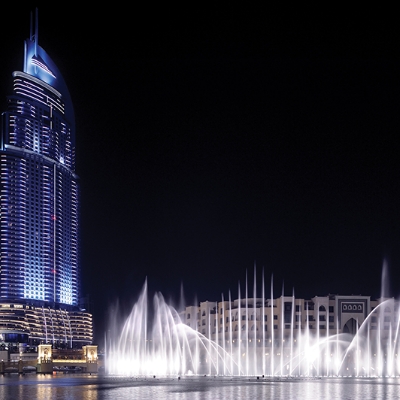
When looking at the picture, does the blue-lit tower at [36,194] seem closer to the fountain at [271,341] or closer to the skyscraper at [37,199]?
the skyscraper at [37,199]

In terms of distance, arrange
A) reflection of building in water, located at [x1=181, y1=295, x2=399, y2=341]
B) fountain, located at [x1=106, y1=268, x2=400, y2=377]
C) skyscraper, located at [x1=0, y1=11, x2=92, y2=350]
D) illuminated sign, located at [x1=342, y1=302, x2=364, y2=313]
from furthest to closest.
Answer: skyscraper, located at [x1=0, y1=11, x2=92, y2=350] < illuminated sign, located at [x1=342, y1=302, x2=364, y2=313] < reflection of building in water, located at [x1=181, y1=295, x2=399, y2=341] < fountain, located at [x1=106, y1=268, x2=400, y2=377]

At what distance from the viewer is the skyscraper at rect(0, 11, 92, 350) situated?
17812cm

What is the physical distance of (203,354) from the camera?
11456cm

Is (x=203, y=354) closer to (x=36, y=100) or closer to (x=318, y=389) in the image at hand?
(x=318, y=389)

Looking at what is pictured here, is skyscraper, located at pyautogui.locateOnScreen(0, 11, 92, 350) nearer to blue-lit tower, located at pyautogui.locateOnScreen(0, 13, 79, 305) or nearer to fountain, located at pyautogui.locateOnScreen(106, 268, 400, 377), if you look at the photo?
blue-lit tower, located at pyautogui.locateOnScreen(0, 13, 79, 305)

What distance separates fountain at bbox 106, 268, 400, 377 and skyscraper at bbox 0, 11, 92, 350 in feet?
183

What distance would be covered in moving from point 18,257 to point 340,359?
91.0 meters

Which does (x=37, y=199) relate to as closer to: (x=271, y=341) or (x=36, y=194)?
(x=36, y=194)

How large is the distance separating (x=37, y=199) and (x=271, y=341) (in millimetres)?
85967

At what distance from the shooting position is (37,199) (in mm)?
185000

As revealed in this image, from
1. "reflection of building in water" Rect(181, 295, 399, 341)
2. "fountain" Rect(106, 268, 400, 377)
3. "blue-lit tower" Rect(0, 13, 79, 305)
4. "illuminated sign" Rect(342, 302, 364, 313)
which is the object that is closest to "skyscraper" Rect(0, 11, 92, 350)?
"blue-lit tower" Rect(0, 13, 79, 305)

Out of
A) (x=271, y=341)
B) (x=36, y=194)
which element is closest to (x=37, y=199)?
(x=36, y=194)

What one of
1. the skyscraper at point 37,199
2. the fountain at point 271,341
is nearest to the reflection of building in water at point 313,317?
the fountain at point 271,341

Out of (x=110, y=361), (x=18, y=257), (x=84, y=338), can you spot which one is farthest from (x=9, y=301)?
(x=110, y=361)
